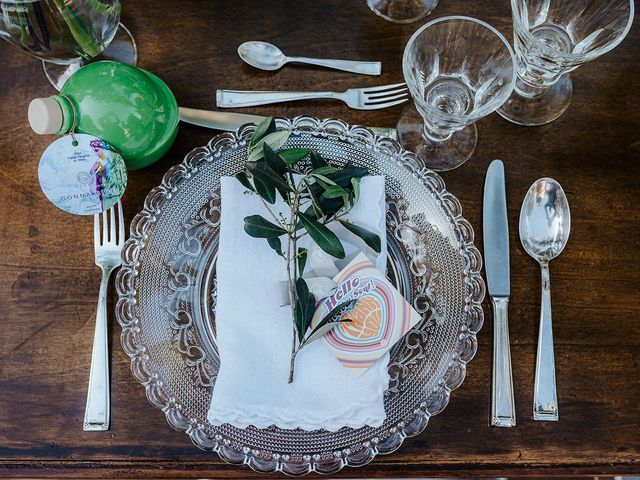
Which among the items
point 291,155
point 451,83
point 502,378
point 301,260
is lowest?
point 502,378

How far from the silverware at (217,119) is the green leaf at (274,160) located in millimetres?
122

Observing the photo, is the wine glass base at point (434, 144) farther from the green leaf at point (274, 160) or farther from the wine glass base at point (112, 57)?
the wine glass base at point (112, 57)

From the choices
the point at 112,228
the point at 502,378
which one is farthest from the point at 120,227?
the point at 502,378

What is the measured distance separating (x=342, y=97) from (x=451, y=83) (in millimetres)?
124

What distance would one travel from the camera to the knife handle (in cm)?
63

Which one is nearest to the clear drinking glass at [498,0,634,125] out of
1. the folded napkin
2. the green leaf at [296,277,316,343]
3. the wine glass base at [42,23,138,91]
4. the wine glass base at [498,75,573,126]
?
the wine glass base at [498,75,573,126]

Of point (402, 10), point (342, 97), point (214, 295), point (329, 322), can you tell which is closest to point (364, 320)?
point (329, 322)

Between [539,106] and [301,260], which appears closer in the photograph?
[301,260]

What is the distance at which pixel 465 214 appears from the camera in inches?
26.6

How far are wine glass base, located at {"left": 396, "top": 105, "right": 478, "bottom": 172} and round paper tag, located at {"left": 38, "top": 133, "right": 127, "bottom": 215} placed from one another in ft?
1.03

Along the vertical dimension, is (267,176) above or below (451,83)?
below

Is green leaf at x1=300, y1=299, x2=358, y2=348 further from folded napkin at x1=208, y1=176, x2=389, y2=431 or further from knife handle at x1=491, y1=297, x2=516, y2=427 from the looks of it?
knife handle at x1=491, y1=297, x2=516, y2=427

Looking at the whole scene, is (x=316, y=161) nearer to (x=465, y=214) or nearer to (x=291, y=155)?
(x=291, y=155)

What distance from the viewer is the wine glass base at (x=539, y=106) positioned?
A: 697mm
